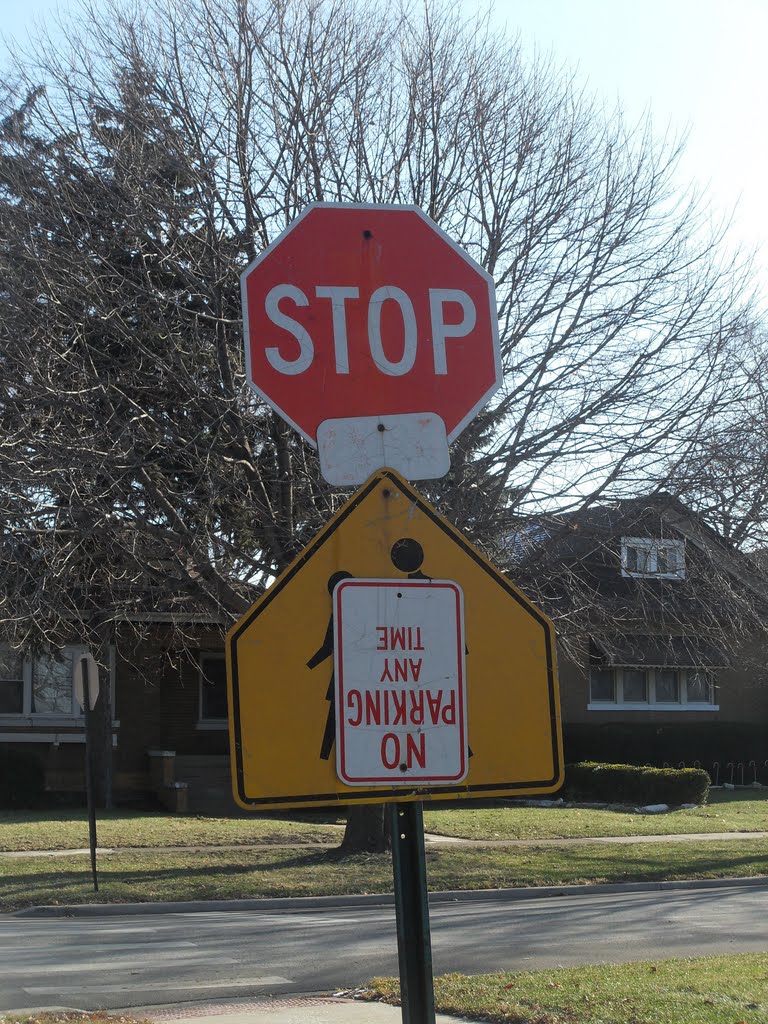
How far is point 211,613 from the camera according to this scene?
1608 cm

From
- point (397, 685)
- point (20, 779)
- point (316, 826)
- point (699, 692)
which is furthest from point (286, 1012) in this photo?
point (699, 692)

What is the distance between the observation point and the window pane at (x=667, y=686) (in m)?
33.2

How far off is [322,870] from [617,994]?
8.84 meters

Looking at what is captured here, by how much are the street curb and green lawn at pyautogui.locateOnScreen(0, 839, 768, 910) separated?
242 millimetres

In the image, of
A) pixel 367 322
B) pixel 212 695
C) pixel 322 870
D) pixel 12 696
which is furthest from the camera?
pixel 212 695

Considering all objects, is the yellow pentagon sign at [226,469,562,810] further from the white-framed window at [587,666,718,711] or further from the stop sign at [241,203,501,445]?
the white-framed window at [587,666,718,711]

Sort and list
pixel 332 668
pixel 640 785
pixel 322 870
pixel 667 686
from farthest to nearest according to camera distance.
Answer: pixel 667 686 < pixel 640 785 < pixel 322 870 < pixel 332 668

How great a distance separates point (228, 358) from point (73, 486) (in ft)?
8.56

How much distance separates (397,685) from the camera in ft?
9.82

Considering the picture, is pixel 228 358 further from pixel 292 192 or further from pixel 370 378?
pixel 370 378

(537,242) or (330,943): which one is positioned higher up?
(537,242)

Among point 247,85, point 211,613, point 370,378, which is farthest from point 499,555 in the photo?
point 370,378

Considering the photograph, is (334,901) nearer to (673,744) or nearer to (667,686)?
(673,744)

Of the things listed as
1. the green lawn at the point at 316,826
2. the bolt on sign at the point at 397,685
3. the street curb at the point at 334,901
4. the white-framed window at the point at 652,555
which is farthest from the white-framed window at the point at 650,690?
the bolt on sign at the point at 397,685
